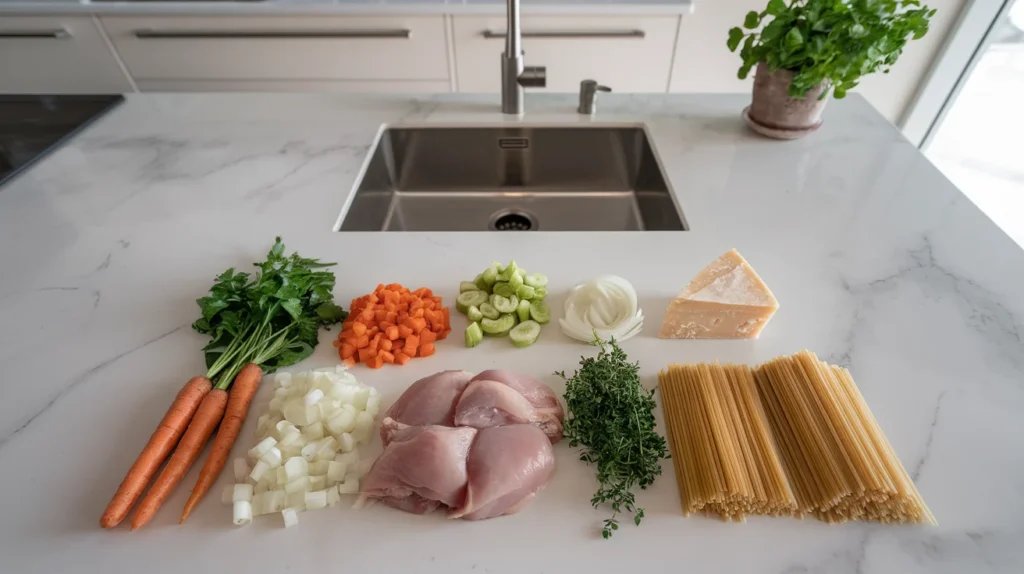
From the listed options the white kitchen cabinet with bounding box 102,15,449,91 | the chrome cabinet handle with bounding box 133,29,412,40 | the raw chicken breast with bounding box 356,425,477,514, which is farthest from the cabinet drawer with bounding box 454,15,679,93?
the raw chicken breast with bounding box 356,425,477,514

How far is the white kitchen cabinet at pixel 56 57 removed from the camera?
6.95 ft

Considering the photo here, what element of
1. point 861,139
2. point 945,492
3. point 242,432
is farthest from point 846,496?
point 861,139

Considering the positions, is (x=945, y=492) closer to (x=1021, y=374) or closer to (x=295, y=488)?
(x=1021, y=374)

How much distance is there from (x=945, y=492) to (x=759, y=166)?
2.70 feet

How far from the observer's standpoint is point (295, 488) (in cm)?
68

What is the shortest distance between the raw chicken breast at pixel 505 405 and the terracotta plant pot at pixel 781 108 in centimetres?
101

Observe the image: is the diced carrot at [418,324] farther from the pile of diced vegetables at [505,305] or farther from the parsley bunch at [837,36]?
the parsley bunch at [837,36]

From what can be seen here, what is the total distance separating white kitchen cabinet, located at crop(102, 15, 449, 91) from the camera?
2090 mm

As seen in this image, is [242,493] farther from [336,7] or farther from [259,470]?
Answer: [336,7]

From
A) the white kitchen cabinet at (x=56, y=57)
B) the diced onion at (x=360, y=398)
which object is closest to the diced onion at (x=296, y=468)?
the diced onion at (x=360, y=398)

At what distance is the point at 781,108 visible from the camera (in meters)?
1.29

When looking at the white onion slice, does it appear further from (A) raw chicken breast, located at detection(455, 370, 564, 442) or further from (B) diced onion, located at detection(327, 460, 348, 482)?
(B) diced onion, located at detection(327, 460, 348, 482)

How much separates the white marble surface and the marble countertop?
0.68m

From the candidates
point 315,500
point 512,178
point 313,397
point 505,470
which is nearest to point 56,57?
point 512,178
